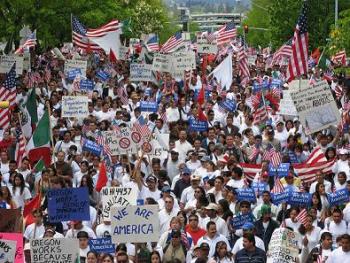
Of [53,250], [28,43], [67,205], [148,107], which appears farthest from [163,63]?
[53,250]

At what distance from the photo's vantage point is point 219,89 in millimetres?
32344

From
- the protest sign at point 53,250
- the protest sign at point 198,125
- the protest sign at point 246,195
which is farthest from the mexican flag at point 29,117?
the protest sign at point 53,250

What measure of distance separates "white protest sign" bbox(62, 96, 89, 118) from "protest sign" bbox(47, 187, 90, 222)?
33.2 ft

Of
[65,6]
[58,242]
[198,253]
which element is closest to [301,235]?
[198,253]

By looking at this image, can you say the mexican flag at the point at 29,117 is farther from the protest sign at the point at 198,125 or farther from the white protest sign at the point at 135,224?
the white protest sign at the point at 135,224

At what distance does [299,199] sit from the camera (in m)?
18.6

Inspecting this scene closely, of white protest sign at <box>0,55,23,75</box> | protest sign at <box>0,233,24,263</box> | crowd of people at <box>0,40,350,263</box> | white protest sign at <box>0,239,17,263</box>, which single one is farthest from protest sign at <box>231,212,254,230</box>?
white protest sign at <box>0,55,23,75</box>

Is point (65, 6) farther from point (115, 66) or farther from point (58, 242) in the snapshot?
point (58, 242)

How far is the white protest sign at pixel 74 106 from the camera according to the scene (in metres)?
26.6

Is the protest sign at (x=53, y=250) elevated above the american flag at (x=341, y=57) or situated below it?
below

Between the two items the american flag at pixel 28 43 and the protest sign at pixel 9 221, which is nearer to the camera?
the protest sign at pixel 9 221

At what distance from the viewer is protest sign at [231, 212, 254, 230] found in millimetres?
17625

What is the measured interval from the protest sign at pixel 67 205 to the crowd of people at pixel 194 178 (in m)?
0.28

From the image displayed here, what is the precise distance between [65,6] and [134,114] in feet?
81.0
